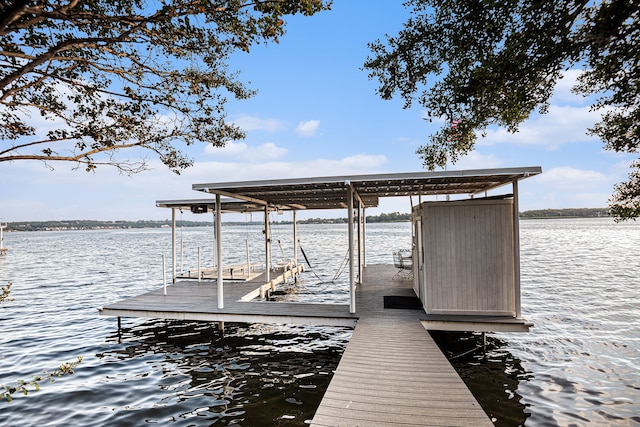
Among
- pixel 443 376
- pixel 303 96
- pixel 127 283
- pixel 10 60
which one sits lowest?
pixel 127 283

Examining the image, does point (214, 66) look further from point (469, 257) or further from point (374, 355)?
point (469, 257)

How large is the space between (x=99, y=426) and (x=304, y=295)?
8.81 m

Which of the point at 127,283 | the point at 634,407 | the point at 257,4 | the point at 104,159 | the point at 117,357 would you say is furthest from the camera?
the point at 127,283

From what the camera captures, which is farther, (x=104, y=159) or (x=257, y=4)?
(x=104, y=159)

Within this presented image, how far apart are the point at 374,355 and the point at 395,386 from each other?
3.27 feet

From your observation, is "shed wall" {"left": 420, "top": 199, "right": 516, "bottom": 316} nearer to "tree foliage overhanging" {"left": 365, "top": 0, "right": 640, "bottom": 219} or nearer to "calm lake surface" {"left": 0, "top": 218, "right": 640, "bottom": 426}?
"calm lake surface" {"left": 0, "top": 218, "right": 640, "bottom": 426}

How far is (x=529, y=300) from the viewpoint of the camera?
42.1ft

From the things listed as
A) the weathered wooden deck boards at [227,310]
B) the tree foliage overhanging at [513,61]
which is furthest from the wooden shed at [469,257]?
the weathered wooden deck boards at [227,310]

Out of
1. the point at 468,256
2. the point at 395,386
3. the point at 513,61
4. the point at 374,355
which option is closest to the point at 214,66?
the point at 513,61

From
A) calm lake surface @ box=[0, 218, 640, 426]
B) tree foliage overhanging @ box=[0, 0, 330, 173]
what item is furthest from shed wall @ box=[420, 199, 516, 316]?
tree foliage overhanging @ box=[0, 0, 330, 173]

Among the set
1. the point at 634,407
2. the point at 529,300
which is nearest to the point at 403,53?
the point at 634,407

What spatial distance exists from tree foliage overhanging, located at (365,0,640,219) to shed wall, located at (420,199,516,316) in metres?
1.42

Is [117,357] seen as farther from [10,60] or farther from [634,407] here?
[634,407]

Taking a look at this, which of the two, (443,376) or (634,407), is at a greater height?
(443,376)
